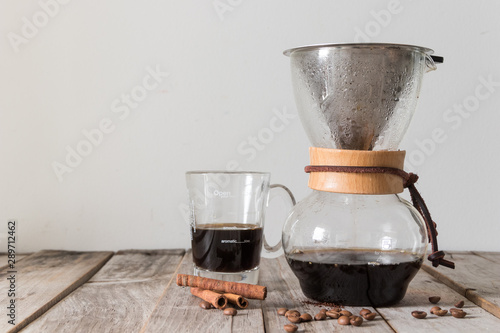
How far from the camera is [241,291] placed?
32.8 inches

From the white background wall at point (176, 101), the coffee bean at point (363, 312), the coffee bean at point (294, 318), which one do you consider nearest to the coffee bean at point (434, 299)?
the coffee bean at point (363, 312)

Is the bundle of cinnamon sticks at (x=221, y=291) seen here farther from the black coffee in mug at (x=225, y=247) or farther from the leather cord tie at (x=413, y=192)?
the leather cord tie at (x=413, y=192)

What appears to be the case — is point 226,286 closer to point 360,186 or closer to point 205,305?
point 205,305

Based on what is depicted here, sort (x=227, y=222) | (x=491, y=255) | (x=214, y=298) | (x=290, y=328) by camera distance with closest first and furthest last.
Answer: (x=290, y=328), (x=214, y=298), (x=227, y=222), (x=491, y=255)

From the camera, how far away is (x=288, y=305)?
0.83m

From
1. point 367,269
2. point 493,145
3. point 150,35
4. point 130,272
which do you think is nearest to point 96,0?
point 150,35

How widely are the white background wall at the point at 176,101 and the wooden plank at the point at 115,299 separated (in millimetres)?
209

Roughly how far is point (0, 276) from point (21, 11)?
63cm

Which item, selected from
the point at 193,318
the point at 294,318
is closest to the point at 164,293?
the point at 193,318

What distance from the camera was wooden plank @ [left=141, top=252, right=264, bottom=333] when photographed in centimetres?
72

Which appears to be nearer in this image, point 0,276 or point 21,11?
point 0,276

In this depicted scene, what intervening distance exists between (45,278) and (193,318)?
1.29 feet

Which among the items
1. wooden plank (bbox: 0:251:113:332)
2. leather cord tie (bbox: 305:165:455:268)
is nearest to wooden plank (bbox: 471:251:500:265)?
leather cord tie (bbox: 305:165:455:268)

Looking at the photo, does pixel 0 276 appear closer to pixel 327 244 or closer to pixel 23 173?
pixel 23 173
